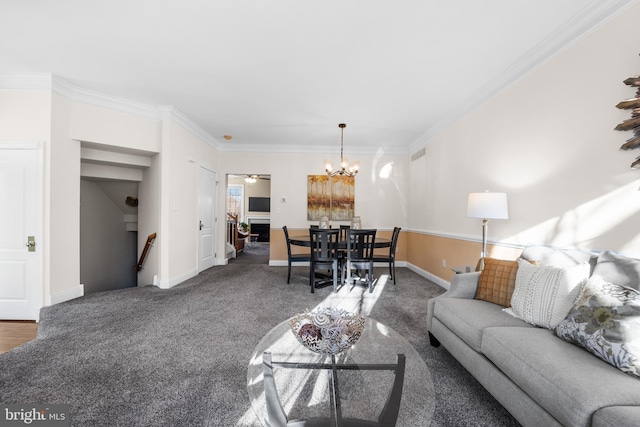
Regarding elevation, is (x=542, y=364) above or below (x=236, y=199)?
below

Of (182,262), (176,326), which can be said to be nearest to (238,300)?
(176,326)

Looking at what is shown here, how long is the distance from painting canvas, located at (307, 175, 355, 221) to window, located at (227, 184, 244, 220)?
211 inches

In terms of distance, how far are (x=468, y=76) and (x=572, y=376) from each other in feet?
9.71

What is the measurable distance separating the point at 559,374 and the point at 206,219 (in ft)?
17.8

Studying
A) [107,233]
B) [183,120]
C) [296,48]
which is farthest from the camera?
[107,233]

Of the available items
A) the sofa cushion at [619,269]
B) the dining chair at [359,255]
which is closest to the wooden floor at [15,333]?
the dining chair at [359,255]

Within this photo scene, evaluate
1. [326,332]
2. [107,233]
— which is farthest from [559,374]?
[107,233]

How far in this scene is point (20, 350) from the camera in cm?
228

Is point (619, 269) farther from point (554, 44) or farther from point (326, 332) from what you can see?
point (554, 44)

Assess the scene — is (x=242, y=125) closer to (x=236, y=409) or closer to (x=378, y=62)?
(x=378, y=62)

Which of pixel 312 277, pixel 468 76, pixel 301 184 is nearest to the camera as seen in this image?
pixel 468 76

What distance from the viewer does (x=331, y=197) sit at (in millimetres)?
6172

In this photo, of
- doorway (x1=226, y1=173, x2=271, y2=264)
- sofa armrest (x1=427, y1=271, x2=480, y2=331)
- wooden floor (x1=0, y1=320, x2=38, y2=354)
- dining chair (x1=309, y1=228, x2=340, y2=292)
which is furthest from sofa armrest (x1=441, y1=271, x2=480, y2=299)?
doorway (x1=226, y1=173, x2=271, y2=264)

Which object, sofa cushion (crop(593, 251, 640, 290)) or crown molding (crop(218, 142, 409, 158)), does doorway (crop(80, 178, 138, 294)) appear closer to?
crown molding (crop(218, 142, 409, 158))
